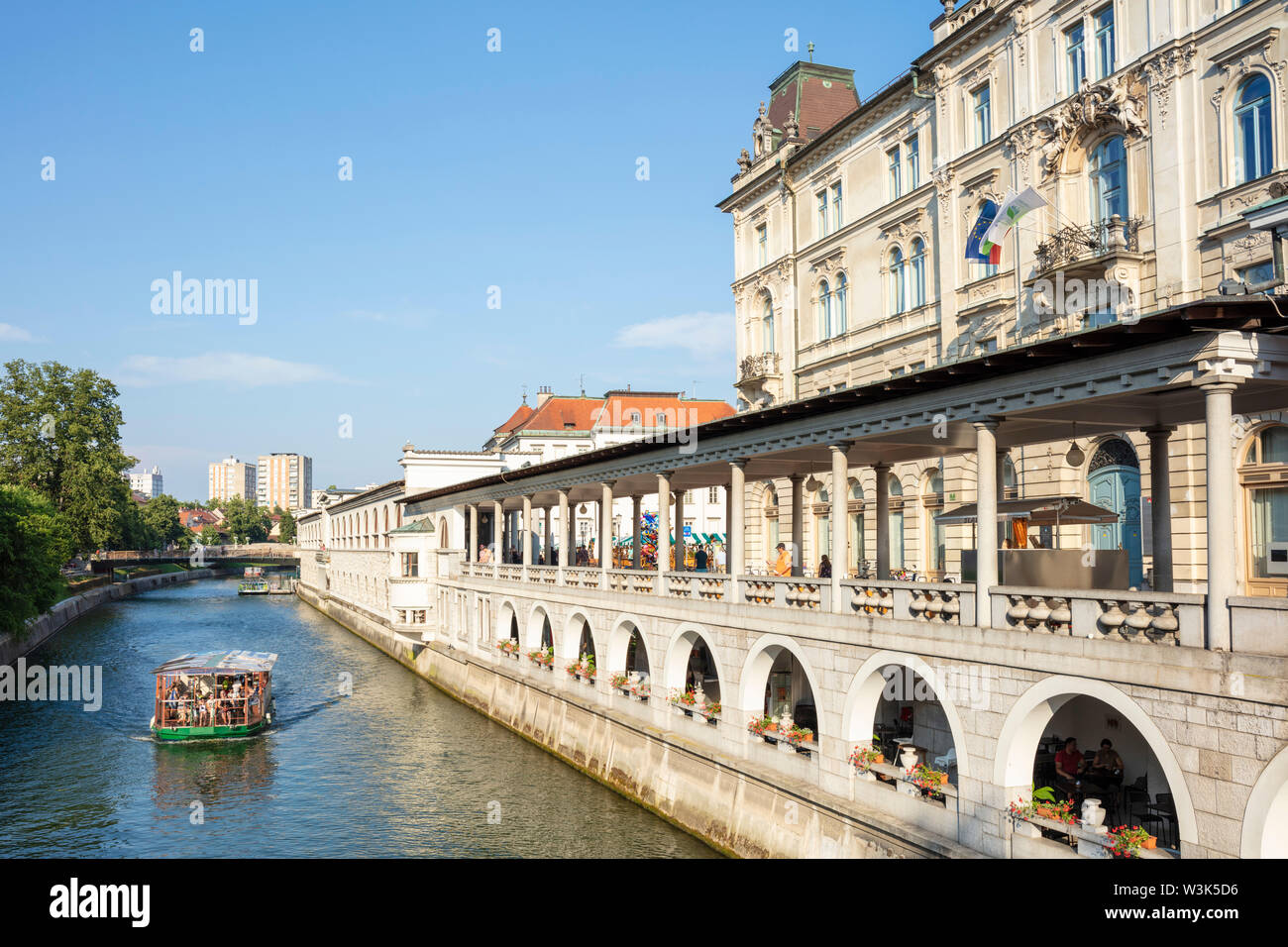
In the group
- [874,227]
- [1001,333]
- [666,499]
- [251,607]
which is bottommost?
[251,607]

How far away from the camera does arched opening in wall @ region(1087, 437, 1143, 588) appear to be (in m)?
27.5

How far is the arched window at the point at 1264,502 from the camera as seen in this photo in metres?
23.2

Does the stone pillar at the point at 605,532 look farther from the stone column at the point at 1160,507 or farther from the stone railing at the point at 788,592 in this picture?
the stone column at the point at 1160,507

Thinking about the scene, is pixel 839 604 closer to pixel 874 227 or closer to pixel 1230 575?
pixel 1230 575

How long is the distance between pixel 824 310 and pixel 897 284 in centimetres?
558

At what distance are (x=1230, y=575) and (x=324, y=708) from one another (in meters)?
38.4

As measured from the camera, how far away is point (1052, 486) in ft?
97.6

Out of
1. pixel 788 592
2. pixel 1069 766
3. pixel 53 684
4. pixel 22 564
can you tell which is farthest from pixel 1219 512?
pixel 22 564

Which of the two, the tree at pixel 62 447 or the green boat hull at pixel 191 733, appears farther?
the tree at pixel 62 447

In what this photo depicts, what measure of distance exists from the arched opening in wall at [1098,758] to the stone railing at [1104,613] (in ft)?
2.65

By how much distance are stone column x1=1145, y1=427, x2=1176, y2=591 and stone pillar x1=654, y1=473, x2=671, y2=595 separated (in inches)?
506
